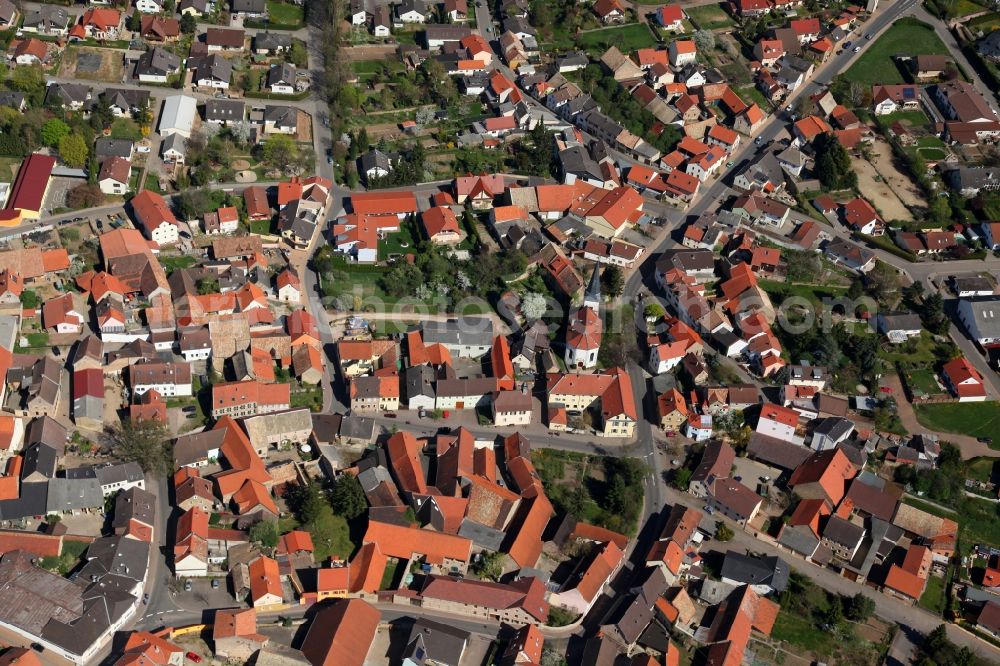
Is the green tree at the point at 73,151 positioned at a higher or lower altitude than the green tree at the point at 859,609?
higher

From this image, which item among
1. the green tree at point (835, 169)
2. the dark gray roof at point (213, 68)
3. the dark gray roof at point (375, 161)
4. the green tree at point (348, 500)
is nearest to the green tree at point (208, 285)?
the dark gray roof at point (375, 161)

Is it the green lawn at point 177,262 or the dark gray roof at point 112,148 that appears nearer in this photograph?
the green lawn at point 177,262

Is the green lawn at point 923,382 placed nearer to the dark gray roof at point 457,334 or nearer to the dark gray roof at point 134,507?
the dark gray roof at point 457,334

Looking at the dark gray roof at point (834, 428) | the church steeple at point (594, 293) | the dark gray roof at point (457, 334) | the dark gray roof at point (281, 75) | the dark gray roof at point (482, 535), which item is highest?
the dark gray roof at point (281, 75)

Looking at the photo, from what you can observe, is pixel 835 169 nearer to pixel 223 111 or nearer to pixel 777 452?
pixel 777 452

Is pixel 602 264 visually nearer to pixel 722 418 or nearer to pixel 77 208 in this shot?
pixel 722 418
